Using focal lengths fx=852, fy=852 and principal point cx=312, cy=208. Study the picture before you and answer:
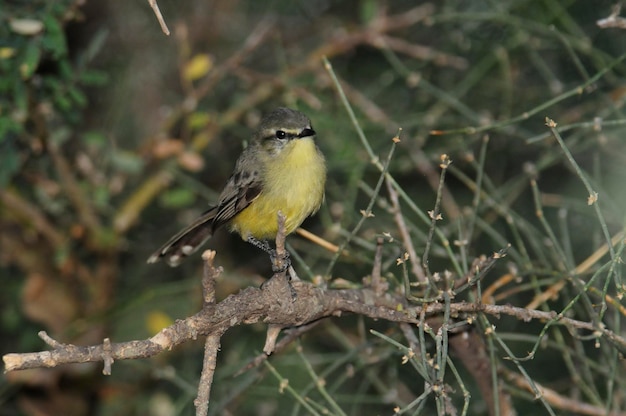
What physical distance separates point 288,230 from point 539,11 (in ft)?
8.54

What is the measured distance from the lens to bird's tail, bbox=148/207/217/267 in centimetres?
490

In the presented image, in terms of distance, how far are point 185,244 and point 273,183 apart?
764mm

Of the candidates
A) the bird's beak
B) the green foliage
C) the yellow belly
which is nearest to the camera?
the green foliage

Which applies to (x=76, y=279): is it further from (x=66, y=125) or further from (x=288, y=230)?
(x=288, y=230)

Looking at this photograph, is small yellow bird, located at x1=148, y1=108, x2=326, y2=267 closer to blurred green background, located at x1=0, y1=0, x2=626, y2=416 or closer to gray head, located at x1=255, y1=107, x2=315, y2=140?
gray head, located at x1=255, y1=107, x2=315, y2=140

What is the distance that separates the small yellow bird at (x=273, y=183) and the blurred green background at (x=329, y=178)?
1.29 feet

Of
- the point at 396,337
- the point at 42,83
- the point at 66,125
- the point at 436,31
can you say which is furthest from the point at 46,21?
the point at 436,31

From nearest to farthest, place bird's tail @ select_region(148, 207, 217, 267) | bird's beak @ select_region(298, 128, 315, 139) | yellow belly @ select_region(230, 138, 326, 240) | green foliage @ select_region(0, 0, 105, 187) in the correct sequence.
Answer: green foliage @ select_region(0, 0, 105, 187), yellow belly @ select_region(230, 138, 326, 240), bird's beak @ select_region(298, 128, 315, 139), bird's tail @ select_region(148, 207, 217, 267)

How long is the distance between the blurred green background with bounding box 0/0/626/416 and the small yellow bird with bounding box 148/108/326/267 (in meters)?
0.39

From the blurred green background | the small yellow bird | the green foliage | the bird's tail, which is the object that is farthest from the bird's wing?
the green foliage

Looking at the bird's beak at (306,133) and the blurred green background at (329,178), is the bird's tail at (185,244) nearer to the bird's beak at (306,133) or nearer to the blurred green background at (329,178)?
the blurred green background at (329,178)

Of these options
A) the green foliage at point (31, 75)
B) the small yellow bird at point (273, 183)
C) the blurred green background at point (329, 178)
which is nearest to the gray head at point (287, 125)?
the small yellow bird at point (273, 183)

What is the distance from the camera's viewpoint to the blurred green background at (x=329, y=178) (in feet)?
16.2

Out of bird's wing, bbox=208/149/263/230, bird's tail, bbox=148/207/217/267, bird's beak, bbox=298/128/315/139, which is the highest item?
bird's beak, bbox=298/128/315/139
